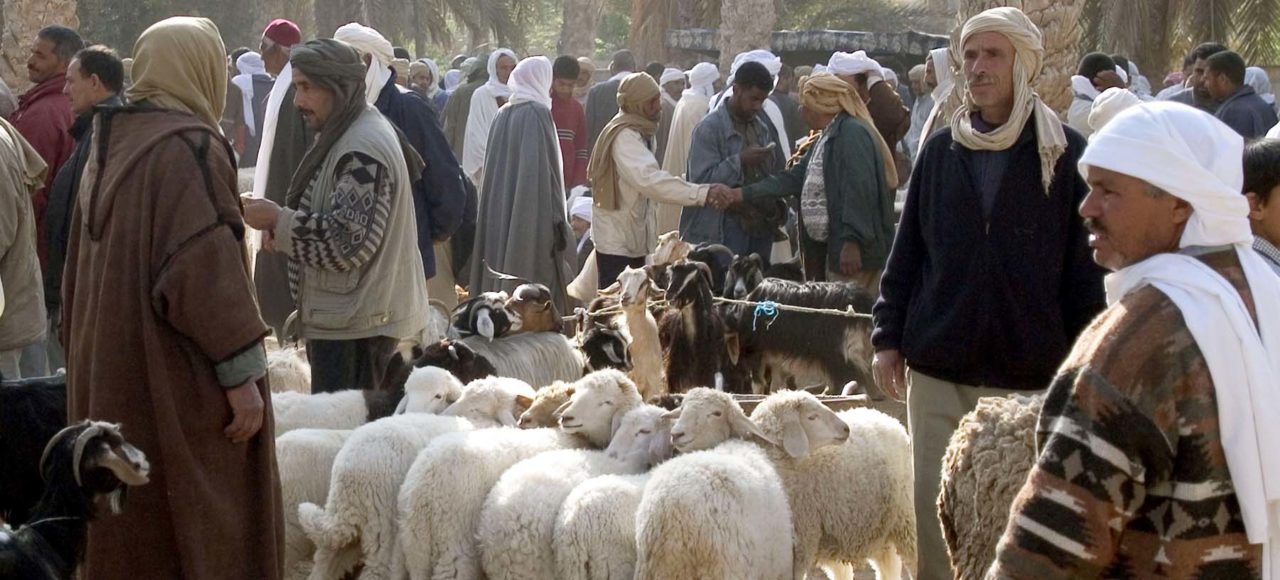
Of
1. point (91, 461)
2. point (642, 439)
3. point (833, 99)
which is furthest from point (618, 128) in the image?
point (91, 461)

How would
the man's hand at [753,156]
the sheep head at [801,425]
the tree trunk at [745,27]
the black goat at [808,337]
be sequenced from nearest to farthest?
the sheep head at [801,425] → the black goat at [808,337] → the man's hand at [753,156] → the tree trunk at [745,27]

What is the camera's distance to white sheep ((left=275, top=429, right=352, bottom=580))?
19.7ft

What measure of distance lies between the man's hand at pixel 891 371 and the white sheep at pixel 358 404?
1.95 meters

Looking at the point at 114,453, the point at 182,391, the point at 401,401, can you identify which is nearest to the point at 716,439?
the point at 401,401

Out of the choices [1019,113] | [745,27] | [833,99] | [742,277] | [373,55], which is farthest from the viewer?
[745,27]

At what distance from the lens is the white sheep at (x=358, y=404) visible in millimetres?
6461

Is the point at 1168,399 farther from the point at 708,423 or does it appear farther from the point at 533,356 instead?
the point at 533,356

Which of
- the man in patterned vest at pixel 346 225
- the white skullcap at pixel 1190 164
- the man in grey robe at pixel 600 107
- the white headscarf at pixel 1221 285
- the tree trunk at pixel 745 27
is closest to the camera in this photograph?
the white headscarf at pixel 1221 285

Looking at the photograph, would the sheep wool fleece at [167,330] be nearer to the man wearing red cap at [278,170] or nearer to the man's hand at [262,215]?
the man's hand at [262,215]

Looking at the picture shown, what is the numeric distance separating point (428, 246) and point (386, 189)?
151 cm

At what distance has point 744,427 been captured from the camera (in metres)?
5.83

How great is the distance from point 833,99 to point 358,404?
12.2 feet

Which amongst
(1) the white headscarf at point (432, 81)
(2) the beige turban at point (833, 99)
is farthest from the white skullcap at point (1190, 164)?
(1) the white headscarf at point (432, 81)

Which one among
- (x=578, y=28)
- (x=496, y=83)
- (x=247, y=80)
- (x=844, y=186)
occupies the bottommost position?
(x=578, y=28)
